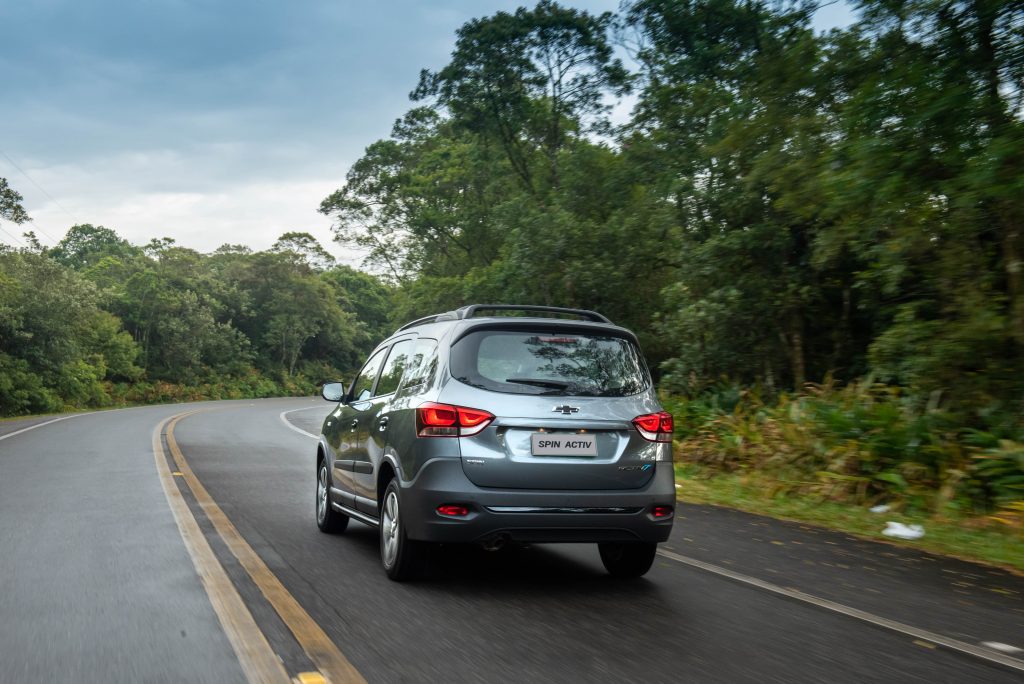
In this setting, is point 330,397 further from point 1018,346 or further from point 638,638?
point 1018,346

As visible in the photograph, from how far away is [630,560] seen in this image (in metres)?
6.49

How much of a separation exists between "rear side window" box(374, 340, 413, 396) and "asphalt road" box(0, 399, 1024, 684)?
131 cm

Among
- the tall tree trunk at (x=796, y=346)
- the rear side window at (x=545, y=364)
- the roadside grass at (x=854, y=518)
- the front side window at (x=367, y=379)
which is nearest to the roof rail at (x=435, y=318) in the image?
the rear side window at (x=545, y=364)

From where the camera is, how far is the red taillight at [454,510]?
5.70 m

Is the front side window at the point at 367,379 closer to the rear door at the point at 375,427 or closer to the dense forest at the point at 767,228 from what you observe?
the rear door at the point at 375,427

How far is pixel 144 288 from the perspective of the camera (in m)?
61.4

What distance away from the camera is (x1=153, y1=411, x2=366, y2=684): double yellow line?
4125mm

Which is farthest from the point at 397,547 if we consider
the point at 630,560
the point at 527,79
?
the point at 527,79

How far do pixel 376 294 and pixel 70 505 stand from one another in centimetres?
→ 8355

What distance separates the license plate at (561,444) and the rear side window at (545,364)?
0.29 meters

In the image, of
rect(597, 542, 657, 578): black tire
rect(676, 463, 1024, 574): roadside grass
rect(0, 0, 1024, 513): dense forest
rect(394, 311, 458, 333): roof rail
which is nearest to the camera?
rect(597, 542, 657, 578): black tire

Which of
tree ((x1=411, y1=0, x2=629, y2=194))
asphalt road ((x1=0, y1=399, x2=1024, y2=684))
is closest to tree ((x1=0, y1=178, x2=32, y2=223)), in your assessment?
tree ((x1=411, y1=0, x2=629, y2=194))

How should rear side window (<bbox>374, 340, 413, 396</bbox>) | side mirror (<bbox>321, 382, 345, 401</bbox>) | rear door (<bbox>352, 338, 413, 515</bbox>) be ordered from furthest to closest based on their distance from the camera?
side mirror (<bbox>321, 382, 345, 401</bbox>), rear side window (<bbox>374, 340, 413, 396</bbox>), rear door (<bbox>352, 338, 413, 515</bbox>)

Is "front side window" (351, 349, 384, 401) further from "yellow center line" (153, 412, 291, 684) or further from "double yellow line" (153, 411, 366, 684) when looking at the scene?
"yellow center line" (153, 412, 291, 684)
